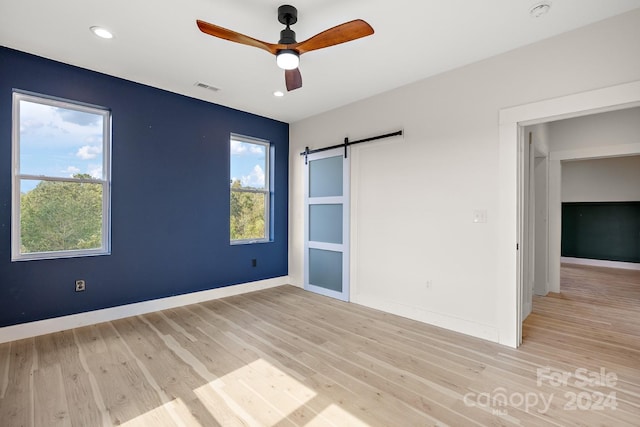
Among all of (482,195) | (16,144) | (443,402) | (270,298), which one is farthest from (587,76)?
(16,144)

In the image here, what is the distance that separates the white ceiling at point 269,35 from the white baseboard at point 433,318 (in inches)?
106

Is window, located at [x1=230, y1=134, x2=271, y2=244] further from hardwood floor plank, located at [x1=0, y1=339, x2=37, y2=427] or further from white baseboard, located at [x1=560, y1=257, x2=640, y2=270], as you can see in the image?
white baseboard, located at [x1=560, y1=257, x2=640, y2=270]

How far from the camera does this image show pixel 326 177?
181 inches

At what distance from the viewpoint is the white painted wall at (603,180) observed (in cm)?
646

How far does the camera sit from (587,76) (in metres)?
2.42

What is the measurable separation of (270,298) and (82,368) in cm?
228

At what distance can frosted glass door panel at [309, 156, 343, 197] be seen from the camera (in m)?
4.41

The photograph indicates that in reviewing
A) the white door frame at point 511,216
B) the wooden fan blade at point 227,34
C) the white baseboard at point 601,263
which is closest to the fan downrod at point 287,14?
the wooden fan blade at point 227,34

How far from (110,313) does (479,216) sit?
13.6ft

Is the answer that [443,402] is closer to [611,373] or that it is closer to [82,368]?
[611,373]

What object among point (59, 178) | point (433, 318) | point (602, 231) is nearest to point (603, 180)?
point (602, 231)

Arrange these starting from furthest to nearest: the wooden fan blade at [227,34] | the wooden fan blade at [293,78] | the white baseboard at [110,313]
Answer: the white baseboard at [110,313], the wooden fan blade at [293,78], the wooden fan blade at [227,34]

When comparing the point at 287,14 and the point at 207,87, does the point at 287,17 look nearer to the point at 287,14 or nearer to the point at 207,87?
the point at 287,14

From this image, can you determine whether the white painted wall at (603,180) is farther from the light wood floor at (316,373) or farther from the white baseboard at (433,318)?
the white baseboard at (433,318)
